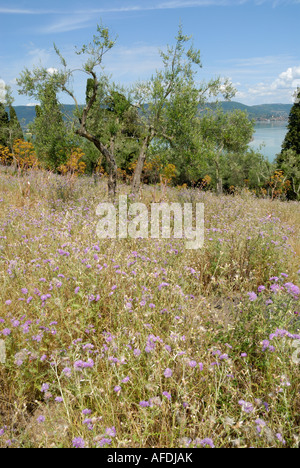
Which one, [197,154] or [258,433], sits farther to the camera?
[197,154]

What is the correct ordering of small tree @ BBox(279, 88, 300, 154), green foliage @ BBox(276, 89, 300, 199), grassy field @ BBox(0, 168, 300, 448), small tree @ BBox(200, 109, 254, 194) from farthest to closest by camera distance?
1. small tree @ BBox(279, 88, 300, 154)
2. green foliage @ BBox(276, 89, 300, 199)
3. small tree @ BBox(200, 109, 254, 194)
4. grassy field @ BBox(0, 168, 300, 448)

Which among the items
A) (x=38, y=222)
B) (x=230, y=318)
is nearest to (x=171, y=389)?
(x=230, y=318)

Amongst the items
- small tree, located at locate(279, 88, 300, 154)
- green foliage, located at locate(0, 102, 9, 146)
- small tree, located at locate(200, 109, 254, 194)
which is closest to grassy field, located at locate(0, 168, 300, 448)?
small tree, located at locate(200, 109, 254, 194)

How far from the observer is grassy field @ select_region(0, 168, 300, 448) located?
1.78 meters

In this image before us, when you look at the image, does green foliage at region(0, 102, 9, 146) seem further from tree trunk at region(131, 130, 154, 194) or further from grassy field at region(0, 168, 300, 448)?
grassy field at region(0, 168, 300, 448)

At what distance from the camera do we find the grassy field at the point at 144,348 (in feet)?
5.85

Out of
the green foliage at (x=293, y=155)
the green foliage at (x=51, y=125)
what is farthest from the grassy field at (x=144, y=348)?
the green foliage at (x=293, y=155)

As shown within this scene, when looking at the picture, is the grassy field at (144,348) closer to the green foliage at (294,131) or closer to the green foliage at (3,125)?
the green foliage at (3,125)

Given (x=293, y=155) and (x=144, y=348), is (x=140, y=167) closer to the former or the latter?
(x=144, y=348)

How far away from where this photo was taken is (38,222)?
4832mm
